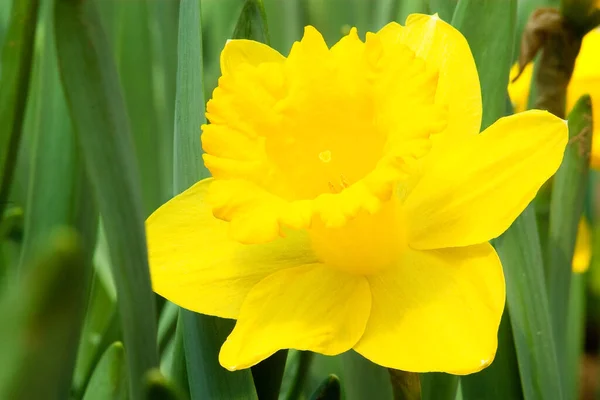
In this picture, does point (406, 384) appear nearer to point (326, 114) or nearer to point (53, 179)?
point (326, 114)

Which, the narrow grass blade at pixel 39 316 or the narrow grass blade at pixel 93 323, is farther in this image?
the narrow grass blade at pixel 93 323

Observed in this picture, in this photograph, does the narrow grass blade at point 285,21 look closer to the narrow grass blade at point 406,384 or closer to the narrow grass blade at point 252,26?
the narrow grass blade at point 252,26

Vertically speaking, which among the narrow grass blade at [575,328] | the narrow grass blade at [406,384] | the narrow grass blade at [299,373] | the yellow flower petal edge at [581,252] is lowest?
the narrow grass blade at [575,328]

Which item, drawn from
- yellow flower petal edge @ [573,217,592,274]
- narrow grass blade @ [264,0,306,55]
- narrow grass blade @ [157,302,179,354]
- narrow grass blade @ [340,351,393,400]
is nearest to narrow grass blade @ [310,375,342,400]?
narrow grass blade @ [340,351,393,400]

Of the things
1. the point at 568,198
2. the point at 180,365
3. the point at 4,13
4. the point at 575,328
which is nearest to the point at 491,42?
the point at 568,198

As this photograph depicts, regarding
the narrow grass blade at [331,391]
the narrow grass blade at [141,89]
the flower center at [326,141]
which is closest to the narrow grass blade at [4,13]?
the narrow grass blade at [141,89]

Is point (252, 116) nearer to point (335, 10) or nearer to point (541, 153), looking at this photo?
point (541, 153)
